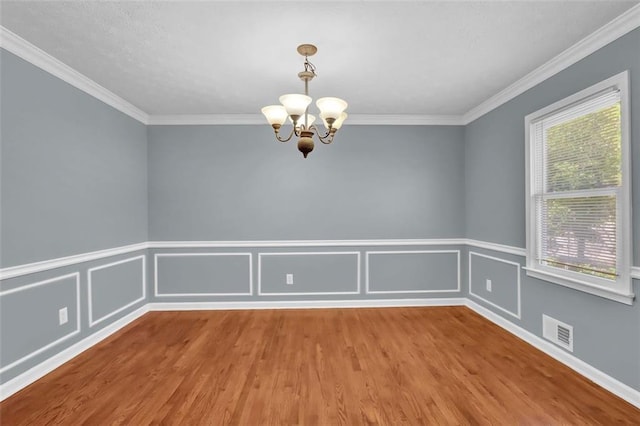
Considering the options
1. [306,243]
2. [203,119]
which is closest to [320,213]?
[306,243]

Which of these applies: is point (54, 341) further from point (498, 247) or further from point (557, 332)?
point (498, 247)

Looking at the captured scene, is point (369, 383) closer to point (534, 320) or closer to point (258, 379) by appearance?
point (258, 379)

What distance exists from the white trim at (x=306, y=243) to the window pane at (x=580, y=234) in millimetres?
1465

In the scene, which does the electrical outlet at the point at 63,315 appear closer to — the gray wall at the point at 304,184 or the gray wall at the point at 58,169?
the gray wall at the point at 58,169

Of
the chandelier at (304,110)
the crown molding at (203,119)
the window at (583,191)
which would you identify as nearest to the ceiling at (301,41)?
the chandelier at (304,110)

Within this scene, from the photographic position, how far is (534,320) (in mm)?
3057

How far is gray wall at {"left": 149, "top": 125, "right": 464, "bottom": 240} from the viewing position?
14.0 ft

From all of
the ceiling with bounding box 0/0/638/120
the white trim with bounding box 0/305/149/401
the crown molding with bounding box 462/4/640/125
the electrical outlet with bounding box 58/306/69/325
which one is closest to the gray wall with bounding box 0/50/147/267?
the ceiling with bounding box 0/0/638/120

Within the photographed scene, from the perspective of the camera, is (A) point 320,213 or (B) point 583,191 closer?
(B) point 583,191

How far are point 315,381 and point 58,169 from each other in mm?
2866

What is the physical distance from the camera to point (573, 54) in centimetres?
256

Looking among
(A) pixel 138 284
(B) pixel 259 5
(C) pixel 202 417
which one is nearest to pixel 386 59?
(B) pixel 259 5

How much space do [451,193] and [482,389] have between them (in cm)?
271

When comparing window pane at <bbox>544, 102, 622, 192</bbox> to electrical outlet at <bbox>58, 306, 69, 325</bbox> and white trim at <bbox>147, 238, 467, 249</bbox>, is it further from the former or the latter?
electrical outlet at <bbox>58, 306, 69, 325</bbox>
